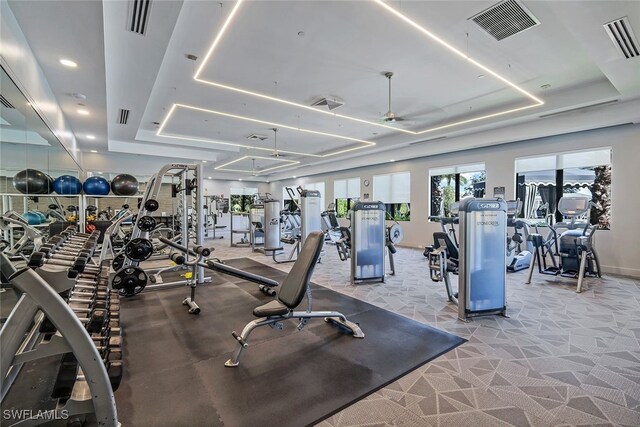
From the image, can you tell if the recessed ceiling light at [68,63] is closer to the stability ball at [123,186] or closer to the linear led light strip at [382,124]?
the linear led light strip at [382,124]

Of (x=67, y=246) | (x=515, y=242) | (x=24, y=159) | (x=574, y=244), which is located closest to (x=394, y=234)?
(x=515, y=242)

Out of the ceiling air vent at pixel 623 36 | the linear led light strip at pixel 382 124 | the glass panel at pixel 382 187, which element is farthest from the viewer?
the glass panel at pixel 382 187

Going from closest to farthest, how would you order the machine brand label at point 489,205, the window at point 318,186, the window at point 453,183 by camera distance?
1. the machine brand label at point 489,205
2. the window at point 453,183
3. the window at point 318,186

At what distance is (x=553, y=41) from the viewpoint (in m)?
3.76

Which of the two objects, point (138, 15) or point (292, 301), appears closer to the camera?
point (292, 301)

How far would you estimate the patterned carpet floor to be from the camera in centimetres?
187

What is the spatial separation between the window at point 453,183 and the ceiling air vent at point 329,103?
4.19 m

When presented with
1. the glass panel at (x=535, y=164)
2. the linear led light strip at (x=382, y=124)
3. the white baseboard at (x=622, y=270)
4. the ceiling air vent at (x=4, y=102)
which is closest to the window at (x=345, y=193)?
the linear led light strip at (x=382, y=124)

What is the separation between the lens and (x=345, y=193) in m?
12.7

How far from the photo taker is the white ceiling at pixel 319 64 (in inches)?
121

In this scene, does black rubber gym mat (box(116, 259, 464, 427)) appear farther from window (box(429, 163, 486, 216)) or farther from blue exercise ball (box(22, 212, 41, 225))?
window (box(429, 163, 486, 216))

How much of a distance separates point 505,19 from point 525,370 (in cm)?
358

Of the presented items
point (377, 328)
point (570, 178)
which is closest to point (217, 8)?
point (377, 328)

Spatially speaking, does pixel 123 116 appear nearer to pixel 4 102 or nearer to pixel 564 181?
pixel 4 102
